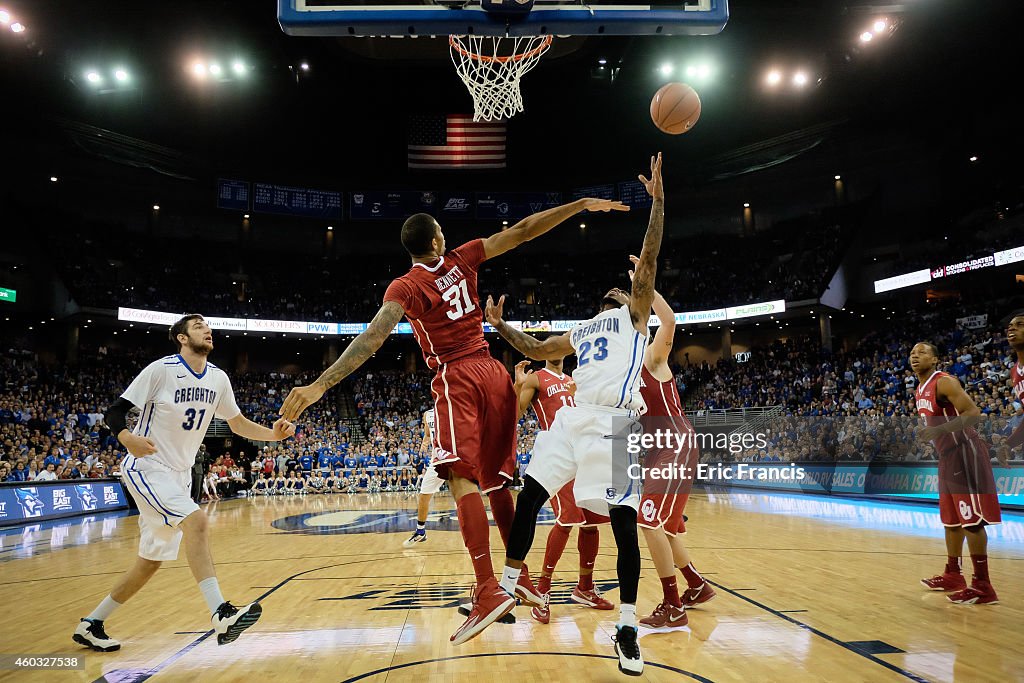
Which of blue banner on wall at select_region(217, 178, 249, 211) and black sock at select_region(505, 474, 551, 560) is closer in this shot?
black sock at select_region(505, 474, 551, 560)

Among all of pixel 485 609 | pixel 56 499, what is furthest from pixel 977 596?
pixel 56 499

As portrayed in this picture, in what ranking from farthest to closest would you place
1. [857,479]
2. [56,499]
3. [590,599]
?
[857,479], [56,499], [590,599]

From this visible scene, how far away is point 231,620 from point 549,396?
10.4 ft

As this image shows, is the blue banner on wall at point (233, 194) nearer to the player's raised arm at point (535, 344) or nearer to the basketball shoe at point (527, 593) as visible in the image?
the player's raised arm at point (535, 344)

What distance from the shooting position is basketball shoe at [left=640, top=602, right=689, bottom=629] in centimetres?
470

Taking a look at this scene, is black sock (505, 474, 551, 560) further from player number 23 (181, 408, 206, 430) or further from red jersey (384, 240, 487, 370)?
player number 23 (181, 408, 206, 430)

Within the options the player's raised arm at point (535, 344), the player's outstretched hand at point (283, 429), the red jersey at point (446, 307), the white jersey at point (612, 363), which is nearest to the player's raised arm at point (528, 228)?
the red jersey at point (446, 307)

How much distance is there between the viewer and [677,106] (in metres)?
5.50

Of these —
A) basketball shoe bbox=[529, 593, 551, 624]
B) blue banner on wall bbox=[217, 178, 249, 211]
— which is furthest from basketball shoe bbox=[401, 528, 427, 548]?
blue banner on wall bbox=[217, 178, 249, 211]

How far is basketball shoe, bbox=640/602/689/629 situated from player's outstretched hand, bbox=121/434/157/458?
140 inches

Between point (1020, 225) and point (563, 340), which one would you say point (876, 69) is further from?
point (563, 340)

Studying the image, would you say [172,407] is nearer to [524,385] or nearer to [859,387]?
[524,385]

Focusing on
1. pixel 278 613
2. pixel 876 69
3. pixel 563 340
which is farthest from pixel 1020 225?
pixel 278 613

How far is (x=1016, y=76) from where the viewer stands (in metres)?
23.9
